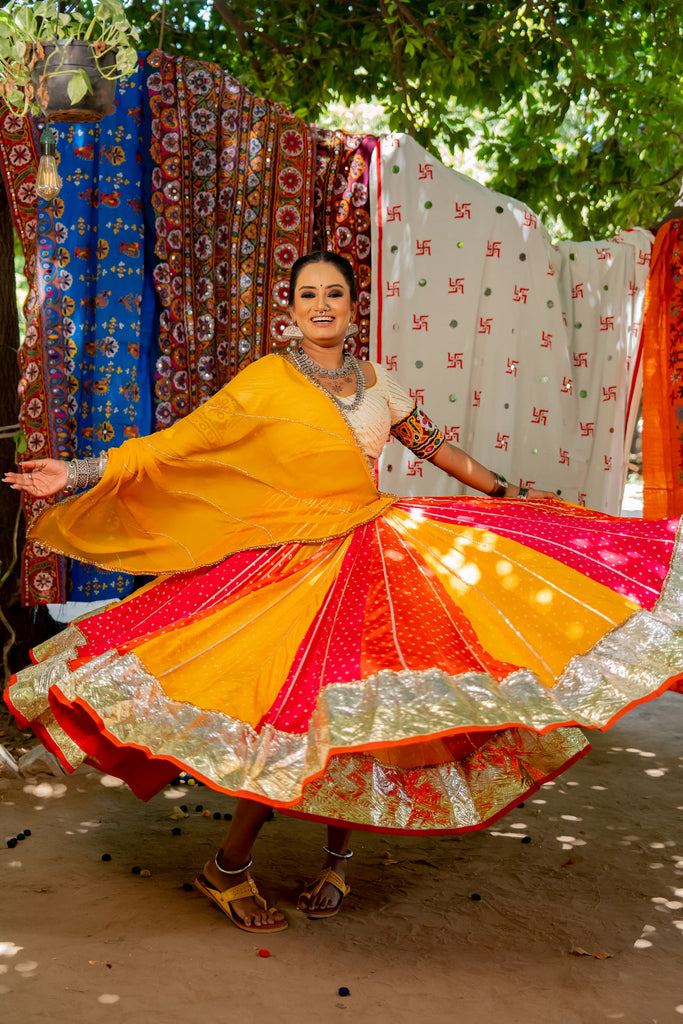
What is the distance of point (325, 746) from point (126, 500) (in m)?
1.25

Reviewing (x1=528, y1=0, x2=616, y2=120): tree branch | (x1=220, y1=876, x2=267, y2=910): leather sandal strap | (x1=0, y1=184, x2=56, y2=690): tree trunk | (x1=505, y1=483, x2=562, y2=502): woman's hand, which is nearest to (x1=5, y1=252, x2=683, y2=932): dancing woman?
(x1=220, y1=876, x2=267, y2=910): leather sandal strap

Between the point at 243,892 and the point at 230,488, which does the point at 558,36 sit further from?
the point at 243,892

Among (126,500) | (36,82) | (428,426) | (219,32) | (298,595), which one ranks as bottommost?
(298,595)

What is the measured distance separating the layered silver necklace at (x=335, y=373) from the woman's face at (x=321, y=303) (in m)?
0.09

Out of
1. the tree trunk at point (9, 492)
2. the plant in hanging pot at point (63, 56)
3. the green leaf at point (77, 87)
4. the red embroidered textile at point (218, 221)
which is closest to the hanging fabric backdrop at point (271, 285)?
the red embroidered textile at point (218, 221)

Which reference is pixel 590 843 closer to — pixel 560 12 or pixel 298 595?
pixel 298 595

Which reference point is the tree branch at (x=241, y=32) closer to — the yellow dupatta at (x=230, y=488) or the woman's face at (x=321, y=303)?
the woman's face at (x=321, y=303)

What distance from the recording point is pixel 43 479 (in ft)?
9.78

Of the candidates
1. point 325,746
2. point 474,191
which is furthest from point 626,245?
point 325,746

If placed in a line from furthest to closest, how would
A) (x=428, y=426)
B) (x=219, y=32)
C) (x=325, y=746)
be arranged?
(x=219, y=32) → (x=428, y=426) → (x=325, y=746)

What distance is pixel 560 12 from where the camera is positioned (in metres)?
4.88

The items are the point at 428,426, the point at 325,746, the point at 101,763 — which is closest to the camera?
the point at 325,746

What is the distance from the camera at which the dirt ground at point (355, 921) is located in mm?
2529

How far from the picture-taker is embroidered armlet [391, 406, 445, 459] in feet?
11.7
